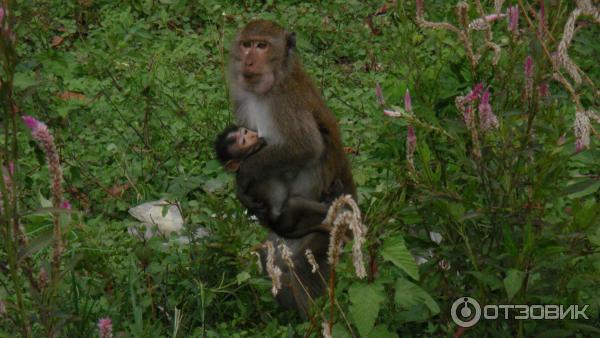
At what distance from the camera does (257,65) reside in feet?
17.4

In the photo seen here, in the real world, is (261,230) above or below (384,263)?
below

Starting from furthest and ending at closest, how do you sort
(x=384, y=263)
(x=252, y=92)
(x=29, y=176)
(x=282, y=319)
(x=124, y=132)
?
1. (x=124, y=132)
2. (x=29, y=176)
3. (x=252, y=92)
4. (x=282, y=319)
5. (x=384, y=263)

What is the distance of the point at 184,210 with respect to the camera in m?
5.39

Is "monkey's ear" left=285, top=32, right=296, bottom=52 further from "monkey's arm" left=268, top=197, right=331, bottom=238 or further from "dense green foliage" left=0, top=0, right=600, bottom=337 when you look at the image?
"monkey's arm" left=268, top=197, right=331, bottom=238

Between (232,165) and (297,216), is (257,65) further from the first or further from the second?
(297,216)

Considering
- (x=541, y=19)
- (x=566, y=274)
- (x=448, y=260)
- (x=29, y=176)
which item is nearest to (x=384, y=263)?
(x=448, y=260)

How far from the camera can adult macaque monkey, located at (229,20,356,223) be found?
207 inches

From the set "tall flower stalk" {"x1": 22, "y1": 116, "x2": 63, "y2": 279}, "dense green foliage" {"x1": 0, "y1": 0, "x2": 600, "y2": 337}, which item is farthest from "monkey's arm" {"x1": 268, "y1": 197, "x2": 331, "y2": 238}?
"tall flower stalk" {"x1": 22, "y1": 116, "x2": 63, "y2": 279}

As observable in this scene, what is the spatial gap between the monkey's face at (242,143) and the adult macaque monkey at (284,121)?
0.13 ft

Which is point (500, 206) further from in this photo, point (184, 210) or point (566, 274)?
point (184, 210)

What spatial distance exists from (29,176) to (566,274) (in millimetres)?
3627

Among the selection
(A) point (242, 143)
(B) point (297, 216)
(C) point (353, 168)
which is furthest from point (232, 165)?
(C) point (353, 168)

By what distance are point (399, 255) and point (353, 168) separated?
2.89m

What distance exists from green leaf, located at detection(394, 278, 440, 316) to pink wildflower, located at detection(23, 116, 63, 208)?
1.23 meters
